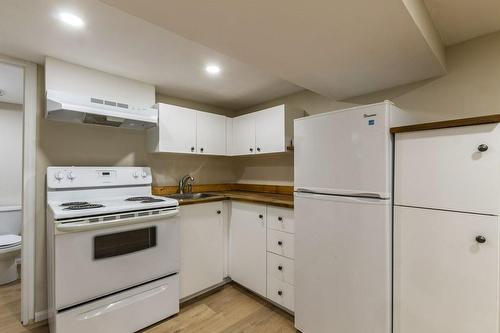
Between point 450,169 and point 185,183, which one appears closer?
point 450,169

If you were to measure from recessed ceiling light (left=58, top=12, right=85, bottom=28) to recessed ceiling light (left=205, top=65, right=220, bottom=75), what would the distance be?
2.95ft

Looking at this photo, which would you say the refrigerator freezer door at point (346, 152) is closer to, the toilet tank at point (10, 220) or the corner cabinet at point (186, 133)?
the corner cabinet at point (186, 133)

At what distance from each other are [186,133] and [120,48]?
40.6 inches

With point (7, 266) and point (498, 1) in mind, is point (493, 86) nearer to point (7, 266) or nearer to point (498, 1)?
point (498, 1)

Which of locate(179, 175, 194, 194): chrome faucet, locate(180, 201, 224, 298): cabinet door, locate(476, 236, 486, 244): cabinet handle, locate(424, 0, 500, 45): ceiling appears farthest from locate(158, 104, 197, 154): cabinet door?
locate(476, 236, 486, 244): cabinet handle

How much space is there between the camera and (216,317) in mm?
2027

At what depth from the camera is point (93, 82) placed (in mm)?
2064

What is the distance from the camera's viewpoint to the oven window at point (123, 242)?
65.2 inches

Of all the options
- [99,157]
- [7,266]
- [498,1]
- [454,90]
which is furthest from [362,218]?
[7,266]

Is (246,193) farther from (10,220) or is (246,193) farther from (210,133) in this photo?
(10,220)

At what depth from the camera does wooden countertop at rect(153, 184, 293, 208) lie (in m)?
2.19

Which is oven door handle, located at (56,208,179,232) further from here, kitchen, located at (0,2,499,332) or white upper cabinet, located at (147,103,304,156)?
white upper cabinet, located at (147,103,304,156)

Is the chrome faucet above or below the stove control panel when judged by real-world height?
below

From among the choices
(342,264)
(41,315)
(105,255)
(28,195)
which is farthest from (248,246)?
(28,195)
